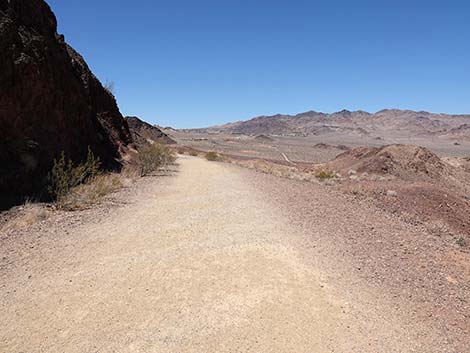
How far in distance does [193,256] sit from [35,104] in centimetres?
840

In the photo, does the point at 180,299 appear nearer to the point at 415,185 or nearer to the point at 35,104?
the point at 35,104

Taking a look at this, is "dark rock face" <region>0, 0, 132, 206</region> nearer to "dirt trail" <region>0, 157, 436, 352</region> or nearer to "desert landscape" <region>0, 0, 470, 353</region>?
"desert landscape" <region>0, 0, 470, 353</region>

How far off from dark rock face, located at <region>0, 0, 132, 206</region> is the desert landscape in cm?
5

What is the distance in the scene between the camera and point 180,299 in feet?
17.8

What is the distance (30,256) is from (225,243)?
3.35m

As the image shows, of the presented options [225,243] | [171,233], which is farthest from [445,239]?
[171,233]

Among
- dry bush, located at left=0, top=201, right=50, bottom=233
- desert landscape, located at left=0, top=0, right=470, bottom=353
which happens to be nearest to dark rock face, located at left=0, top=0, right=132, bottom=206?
desert landscape, located at left=0, top=0, right=470, bottom=353

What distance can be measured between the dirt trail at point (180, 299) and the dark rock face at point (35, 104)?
3.96 metres

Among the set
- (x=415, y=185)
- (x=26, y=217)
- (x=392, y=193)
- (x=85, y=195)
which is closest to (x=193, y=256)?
(x=26, y=217)

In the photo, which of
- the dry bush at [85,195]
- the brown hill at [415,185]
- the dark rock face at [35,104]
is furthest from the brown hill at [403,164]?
the dry bush at [85,195]

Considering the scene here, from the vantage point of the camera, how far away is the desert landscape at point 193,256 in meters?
4.71

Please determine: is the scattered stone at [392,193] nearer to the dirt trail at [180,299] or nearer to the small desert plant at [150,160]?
the dirt trail at [180,299]

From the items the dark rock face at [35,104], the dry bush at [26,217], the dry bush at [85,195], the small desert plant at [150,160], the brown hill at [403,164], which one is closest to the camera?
the dry bush at [26,217]

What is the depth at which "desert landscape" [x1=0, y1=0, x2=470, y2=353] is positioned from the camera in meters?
4.71
